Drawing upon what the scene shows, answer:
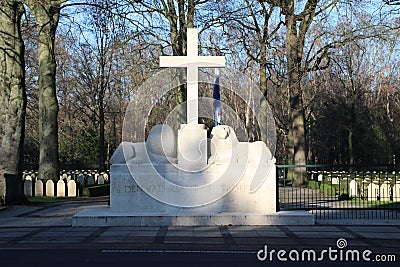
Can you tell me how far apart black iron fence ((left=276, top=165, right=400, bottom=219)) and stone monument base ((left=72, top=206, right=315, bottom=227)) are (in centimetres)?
145

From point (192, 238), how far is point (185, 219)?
2004mm

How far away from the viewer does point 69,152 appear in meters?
47.5

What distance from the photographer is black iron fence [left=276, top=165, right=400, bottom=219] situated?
17.0 meters

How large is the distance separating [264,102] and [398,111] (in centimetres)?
1919

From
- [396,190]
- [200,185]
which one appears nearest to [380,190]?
[396,190]

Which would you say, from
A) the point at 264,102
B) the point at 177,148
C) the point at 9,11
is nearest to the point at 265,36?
the point at 264,102

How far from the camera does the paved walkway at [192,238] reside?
10805 millimetres

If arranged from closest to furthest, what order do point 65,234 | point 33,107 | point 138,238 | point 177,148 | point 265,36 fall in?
point 138,238 < point 65,234 < point 177,148 < point 265,36 < point 33,107

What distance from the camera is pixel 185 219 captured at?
46.3 ft

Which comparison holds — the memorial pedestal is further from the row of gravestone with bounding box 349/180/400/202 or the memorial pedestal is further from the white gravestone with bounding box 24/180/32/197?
the white gravestone with bounding box 24/180/32/197

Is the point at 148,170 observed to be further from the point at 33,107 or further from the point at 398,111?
the point at 398,111

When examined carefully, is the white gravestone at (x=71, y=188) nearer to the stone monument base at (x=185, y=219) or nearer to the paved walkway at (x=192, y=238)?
the paved walkway at (x=192, y=238)

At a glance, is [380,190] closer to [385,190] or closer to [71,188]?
[385,190]

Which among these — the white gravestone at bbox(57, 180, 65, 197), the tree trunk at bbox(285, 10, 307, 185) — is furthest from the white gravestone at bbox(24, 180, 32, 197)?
the tree trunk at bbox(285, 10, 307, 185)
